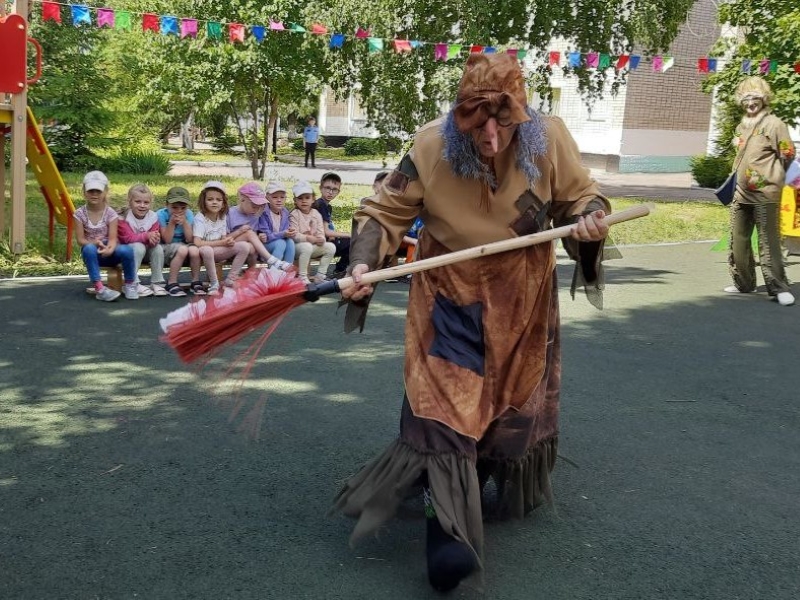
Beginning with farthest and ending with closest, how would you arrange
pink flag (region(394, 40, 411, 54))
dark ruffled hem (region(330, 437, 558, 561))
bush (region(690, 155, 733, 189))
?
bush (region(690, 155, 733, 189)) < pink flag (region(394, 40, 411, 54)) < dark ruffled hem (region(330, 437, 558, 561))

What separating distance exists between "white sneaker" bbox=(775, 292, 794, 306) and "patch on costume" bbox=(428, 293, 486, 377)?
6342mm

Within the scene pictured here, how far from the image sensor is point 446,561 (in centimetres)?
326

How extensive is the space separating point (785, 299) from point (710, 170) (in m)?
16.0

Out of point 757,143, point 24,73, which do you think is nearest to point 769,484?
point 757,143

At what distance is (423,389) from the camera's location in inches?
139

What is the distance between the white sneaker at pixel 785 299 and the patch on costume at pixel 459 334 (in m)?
6.34

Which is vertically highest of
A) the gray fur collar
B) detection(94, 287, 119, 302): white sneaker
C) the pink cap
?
the gray fur collar

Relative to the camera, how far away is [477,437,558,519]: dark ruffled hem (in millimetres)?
3818

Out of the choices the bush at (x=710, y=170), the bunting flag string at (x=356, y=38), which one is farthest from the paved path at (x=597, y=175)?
the bunting flag string at (x=356, y=38)

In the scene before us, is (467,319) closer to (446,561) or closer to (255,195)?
(446,561)

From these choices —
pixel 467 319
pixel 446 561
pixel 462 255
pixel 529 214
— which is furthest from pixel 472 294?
pixel 446 561

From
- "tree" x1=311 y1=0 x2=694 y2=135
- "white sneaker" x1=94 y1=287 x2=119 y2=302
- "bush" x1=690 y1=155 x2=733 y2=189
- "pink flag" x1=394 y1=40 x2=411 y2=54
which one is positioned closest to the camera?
"white sneaker" x1=94 y1=287 x2=119 y2=302

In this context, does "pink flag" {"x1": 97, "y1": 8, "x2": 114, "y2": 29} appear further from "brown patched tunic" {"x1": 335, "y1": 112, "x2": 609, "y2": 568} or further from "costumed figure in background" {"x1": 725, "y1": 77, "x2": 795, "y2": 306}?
"brown patched tunic" {"x1": 335, "y1": 112, "x2": 609, "y2": 568}

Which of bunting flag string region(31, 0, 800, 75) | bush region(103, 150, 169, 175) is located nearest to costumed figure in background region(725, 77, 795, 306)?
bunting flag string region(31, 0, 800, 75)
